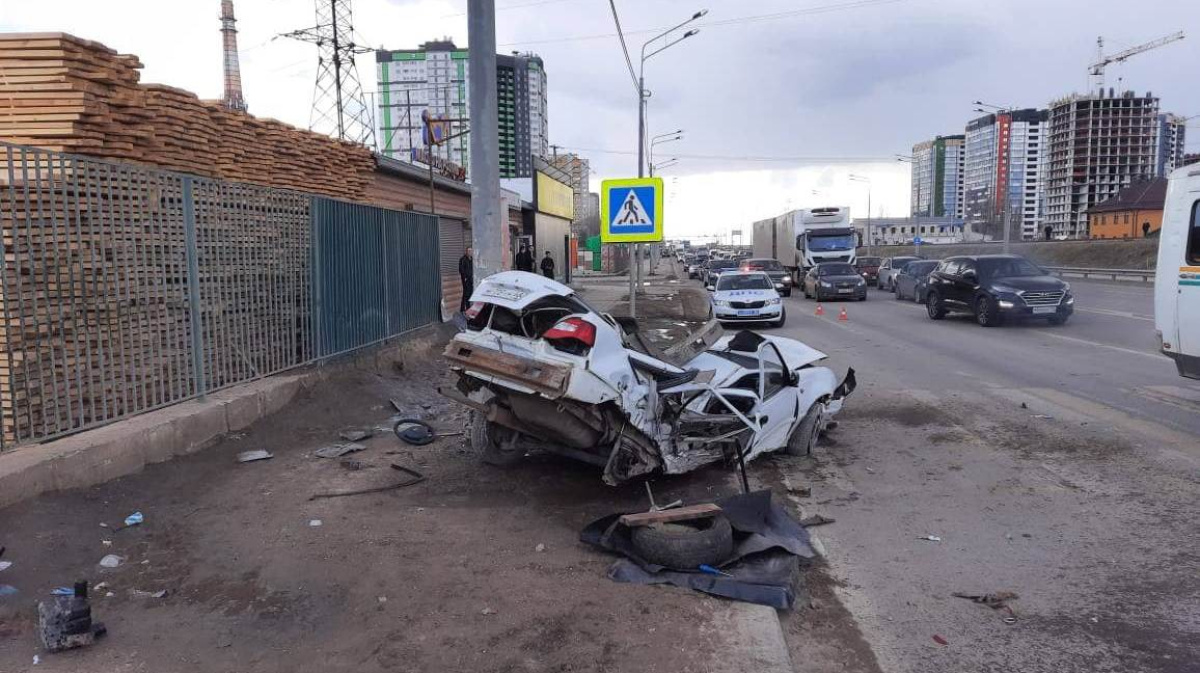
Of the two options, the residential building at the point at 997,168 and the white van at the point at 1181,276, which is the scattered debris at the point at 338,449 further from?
the residential building at the point at 997,168

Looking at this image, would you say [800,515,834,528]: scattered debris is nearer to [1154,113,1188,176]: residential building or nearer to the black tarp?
the black tarp

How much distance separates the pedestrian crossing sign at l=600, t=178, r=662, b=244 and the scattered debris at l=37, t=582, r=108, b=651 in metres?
9.58

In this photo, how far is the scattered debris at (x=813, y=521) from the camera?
5727 mm

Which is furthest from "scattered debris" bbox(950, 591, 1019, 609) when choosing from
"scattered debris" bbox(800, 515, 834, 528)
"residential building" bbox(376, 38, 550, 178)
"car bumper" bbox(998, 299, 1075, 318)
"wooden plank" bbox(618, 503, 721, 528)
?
"residential building" bbox(376, 38, 550, 178)

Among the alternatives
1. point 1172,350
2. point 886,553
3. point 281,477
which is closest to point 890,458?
point 886,553

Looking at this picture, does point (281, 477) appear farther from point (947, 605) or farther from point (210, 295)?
point (947, 605)

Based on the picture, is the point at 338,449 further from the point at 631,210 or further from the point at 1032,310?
the point at 1032,310

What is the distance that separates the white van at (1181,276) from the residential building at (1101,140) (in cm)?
11774

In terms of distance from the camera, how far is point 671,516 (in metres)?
4.83

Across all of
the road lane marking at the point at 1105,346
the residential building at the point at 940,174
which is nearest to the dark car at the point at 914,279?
the road lane marking at the point at 1105,346

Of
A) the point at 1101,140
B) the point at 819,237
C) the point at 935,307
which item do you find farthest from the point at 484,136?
the point at 1101,140

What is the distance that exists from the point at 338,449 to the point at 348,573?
2.95m

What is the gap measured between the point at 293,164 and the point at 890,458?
9453 millimetres

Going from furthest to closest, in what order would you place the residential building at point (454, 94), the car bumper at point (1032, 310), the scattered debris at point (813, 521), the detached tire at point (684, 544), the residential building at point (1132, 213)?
the residential building at point (1132, 213) < the residential building at point (454, 94) < the car bumper at point (1032, 310) < the scattered debris at point (813, 521) < the detached tire at point (684, 544)
